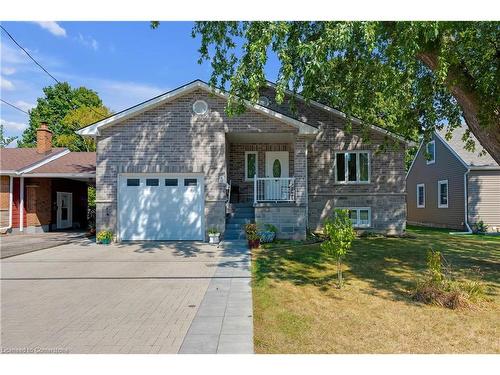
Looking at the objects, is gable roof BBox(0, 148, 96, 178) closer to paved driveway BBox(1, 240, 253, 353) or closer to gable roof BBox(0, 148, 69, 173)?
gable roof BBox(0, 148, 69, 173)

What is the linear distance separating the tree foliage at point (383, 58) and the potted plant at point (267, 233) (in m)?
5.20

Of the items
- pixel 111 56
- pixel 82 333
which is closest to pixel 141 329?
pixel 82 333

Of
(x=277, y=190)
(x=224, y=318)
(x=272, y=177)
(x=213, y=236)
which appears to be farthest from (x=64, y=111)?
(x=224, y=318)

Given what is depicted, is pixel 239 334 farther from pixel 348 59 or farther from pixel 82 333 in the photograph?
pixel 348 59

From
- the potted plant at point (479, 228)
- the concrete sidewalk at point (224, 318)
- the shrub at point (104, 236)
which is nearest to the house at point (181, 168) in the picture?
the shrub at point (104, 236)

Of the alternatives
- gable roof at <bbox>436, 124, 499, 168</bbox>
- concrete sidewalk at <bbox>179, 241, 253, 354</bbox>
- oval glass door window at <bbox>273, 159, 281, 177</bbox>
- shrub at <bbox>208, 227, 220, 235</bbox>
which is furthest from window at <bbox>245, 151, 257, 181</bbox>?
gable roof at <bbox>436, 124, 499, 168</bbox>

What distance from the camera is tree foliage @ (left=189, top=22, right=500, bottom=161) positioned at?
6.96 m

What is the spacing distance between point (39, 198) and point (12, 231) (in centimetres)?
207

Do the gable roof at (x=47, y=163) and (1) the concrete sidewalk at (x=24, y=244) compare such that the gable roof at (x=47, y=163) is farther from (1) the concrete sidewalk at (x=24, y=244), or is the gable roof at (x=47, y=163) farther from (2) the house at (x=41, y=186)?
(1) the concrete sidewalk at (x=24, y=244)

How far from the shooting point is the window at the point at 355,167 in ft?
54.6

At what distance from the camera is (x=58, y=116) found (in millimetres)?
44906

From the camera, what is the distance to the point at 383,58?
390 inches

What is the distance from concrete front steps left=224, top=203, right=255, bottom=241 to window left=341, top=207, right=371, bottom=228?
16.2 ft

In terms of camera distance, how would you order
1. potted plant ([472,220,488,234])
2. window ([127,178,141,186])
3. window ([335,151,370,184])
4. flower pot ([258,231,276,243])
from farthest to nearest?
potted plant ([472,220,488,234])
window ([335,151,370,184])
window ([127,178,141,186])
flower pot ([258,231,276,243])
